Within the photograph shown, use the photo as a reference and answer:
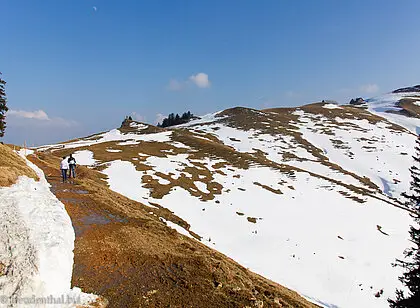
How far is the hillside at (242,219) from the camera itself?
12.0 meters

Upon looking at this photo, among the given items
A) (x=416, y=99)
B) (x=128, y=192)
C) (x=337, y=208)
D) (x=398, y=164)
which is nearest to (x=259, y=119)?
(x=398, y=164)

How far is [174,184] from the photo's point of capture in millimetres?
44312

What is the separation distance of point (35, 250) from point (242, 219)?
2874 centimetres

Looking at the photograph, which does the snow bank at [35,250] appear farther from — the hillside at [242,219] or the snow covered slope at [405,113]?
the snow covered slope at [405,113]

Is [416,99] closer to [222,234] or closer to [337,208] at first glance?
[337,208]

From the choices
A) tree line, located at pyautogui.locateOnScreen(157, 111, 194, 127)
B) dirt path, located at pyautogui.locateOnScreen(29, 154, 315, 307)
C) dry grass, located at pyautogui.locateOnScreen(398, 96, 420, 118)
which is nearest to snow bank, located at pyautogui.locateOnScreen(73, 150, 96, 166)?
dirt path, located at pyautogui.locateOnScreen(29, 154, 315, 307)

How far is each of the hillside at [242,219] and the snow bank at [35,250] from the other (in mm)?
867

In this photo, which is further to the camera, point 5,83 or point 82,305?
point 5,83

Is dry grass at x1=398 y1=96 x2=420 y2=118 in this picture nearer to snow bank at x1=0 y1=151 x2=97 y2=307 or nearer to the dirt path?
the dirt path

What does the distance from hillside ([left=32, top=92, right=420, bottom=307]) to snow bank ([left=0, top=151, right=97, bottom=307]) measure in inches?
34.1

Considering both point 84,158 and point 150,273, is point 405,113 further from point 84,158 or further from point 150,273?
point 150,273

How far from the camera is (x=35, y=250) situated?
34.9 ft

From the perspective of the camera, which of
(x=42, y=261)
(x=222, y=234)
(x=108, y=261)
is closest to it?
(x=42, y=261)

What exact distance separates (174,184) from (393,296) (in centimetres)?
3212
